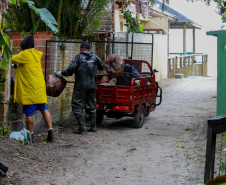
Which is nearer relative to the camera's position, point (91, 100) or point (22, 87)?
point (22, 87)

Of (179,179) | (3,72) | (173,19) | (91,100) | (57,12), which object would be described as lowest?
(179,179)

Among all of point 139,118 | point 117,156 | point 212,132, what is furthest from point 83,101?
point 212,132

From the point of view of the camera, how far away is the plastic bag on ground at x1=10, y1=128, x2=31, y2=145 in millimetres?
7066

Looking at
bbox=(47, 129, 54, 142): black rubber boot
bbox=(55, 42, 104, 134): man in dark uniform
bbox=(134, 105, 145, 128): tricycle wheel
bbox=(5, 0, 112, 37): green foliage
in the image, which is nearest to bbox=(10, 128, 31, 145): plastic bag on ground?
bbox=(47, 129, 54, 142): black rubber boot

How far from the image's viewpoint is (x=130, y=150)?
748cm

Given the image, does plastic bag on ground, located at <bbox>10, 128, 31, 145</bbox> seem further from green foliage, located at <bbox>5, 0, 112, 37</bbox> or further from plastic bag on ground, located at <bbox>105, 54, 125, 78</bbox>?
green foliage, located at <bbox>5, 0, 112, 37</bbox>

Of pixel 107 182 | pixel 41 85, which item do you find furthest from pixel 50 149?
pixel 107 182

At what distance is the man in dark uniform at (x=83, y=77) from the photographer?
8.65 metres

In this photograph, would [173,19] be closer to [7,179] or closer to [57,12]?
[57,12]

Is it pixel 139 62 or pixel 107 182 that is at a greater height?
pixel 139 62

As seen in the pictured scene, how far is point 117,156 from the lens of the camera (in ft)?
23.1

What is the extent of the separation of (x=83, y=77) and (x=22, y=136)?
2.08 metres

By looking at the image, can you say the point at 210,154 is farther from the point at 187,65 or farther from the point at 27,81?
the point at 187,65

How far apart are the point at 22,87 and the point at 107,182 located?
2.83m
